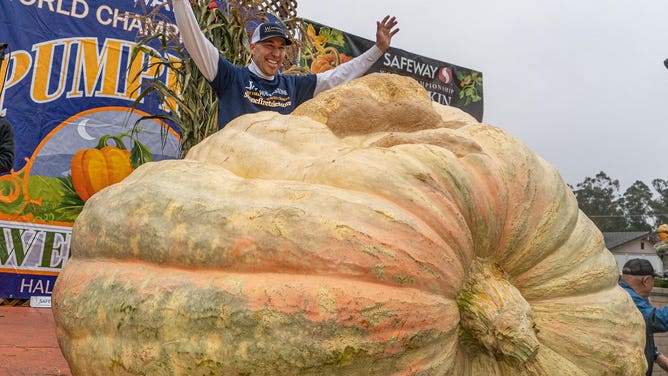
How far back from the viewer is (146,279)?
1323mm

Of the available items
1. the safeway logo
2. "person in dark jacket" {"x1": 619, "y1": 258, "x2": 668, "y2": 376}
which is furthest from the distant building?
"person in dark jacket" {"x1": 619, "y1": 258, "x2": 668, "y2": 376}

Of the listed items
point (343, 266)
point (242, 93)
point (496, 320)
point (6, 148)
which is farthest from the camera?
point (6, 148)

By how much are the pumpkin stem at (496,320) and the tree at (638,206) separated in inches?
2427

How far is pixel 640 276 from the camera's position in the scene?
12.7ft

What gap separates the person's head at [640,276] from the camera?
3.86 meters

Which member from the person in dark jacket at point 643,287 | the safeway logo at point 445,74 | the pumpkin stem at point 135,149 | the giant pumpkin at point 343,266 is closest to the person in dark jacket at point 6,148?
the pumpkin stem at point 135,149

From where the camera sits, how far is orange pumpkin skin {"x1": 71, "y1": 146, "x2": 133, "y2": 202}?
5480mm

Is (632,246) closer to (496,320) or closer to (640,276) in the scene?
(640,276)

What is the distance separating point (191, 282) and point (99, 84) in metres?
5.02

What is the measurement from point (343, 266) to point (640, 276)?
3.41 meters

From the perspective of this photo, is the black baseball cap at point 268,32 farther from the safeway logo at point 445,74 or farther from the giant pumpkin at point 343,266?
the safeway logo at point 445,74

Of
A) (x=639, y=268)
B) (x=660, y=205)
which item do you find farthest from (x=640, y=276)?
(x=660, y=205)

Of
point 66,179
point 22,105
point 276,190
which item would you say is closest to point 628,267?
point 276,190

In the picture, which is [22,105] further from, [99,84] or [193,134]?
[193,134]
